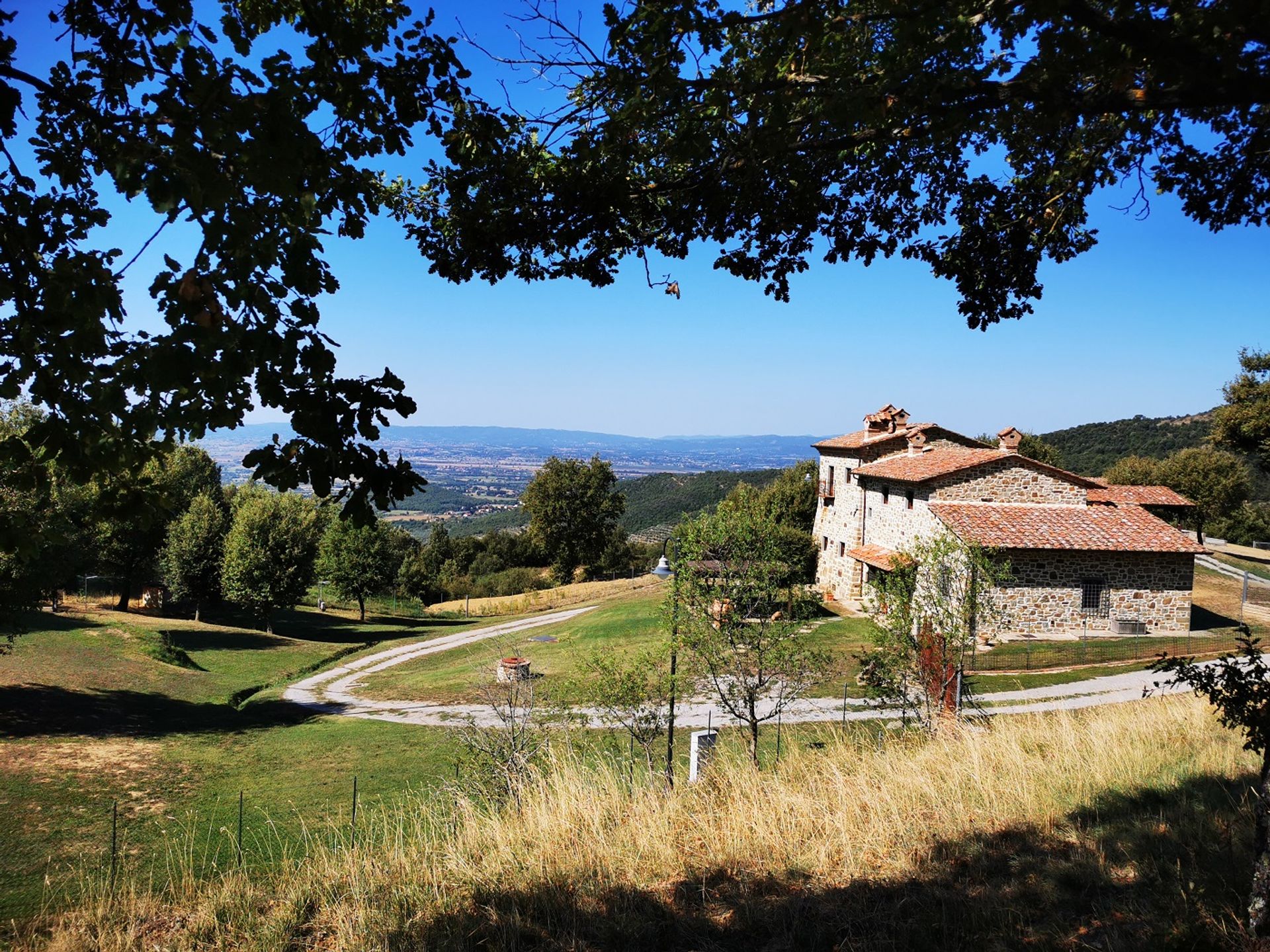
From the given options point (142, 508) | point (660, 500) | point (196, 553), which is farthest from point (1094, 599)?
point (660, 500)

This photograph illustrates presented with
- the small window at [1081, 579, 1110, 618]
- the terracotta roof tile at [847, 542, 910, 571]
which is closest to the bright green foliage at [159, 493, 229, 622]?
the terracotta roof tile at [847, 542, 910, 571]

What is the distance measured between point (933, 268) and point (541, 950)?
5.01 metres

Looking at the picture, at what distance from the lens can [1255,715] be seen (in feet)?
12.9

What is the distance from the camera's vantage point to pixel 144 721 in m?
21.6

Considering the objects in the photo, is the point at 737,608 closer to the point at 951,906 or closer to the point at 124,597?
the point at 951,906

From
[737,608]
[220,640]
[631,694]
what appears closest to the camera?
[631,694]

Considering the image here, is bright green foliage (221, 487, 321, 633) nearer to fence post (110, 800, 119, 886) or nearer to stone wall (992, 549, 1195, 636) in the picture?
fence post (110, 800, 119, 886)

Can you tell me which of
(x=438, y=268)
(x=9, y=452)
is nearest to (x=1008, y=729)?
(x=438, y=268)

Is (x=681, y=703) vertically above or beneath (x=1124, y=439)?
beneath

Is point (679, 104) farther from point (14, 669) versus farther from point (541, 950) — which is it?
point (14, 669)

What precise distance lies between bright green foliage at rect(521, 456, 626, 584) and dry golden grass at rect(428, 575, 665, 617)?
6643 mm

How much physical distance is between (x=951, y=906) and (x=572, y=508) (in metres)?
57.6

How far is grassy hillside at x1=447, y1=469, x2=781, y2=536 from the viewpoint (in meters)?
112

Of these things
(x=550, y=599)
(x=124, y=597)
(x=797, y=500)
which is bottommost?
(x=550, y=599)
